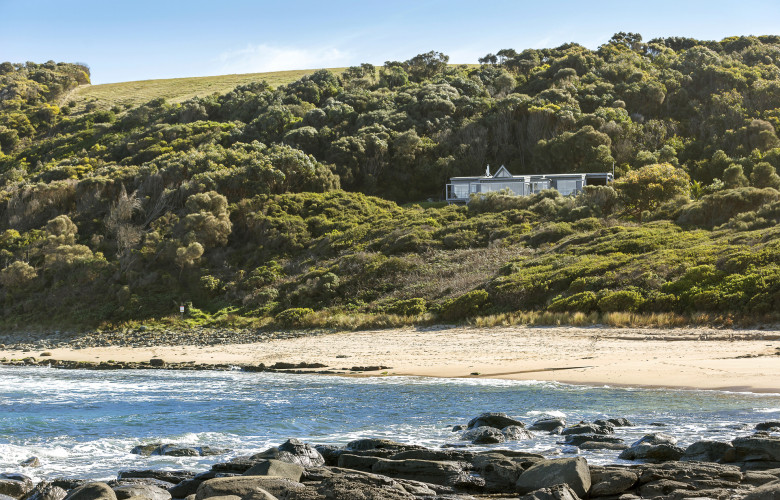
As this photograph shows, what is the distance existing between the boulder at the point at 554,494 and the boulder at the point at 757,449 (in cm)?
313

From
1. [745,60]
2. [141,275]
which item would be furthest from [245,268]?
[745,60]

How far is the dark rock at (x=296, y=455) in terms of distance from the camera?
10.6m

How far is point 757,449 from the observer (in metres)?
9.98

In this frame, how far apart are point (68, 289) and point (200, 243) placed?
838 centimetres

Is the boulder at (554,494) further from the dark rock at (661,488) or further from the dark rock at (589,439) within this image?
the dark rock at (589,439)

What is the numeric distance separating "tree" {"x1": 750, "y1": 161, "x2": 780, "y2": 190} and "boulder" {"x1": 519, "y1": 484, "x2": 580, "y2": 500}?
1818 inches

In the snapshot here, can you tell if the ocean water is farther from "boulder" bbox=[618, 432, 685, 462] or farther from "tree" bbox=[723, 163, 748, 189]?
"tree" bbox=[723, 163, 748, 189]

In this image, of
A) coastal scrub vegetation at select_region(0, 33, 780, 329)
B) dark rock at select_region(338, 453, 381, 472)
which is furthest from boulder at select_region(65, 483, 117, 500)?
coastal scrub vegetation at select_region(0, 33, 780, 329)

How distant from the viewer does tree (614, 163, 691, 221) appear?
45.7 meters

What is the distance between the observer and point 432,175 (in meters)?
60.4

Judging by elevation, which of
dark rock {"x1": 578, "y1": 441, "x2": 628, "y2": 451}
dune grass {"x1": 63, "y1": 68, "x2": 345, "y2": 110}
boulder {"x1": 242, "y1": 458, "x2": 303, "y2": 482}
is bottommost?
dark rock {"x1": 578, "y1": 441, "x2": 628, "y2": 451}

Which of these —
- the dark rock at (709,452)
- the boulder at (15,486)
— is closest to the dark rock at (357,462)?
the boulder at (15,486)

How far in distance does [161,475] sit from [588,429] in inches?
277

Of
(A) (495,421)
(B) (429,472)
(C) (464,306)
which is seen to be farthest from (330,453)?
(C) (464,306)
